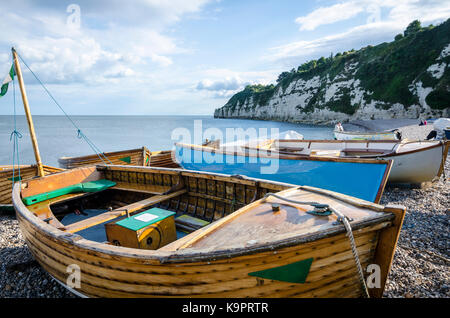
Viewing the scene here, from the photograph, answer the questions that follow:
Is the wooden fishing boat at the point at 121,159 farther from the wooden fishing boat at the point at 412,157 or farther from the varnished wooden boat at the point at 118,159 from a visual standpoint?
the wooden fishing boat at the point at 412,157

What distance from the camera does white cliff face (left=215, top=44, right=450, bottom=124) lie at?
4831 centimetres

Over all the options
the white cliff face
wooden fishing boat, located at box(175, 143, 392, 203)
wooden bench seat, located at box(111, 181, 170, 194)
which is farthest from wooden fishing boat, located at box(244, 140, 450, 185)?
the white cliff face

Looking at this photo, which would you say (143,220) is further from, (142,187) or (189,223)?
(142,187)

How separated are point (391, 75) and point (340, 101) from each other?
38.6 feet

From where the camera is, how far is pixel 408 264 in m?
5.38

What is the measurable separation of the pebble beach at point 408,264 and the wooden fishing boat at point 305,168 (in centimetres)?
153

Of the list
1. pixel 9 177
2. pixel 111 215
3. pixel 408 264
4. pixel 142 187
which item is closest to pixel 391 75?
pixel 408 264

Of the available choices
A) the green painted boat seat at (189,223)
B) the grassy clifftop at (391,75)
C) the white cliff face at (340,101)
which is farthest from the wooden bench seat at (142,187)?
the grassy clifftop at (391,75)

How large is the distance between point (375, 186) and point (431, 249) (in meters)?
1.88

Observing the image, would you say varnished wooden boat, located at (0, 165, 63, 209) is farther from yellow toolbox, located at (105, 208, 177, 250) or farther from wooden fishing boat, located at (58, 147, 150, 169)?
yellow toolbox, located at (105, 208, 177, 250)

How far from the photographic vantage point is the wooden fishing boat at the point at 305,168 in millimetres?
7133

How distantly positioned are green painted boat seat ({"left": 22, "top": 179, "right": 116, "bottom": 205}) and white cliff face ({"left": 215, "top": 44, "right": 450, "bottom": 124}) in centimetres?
5511
